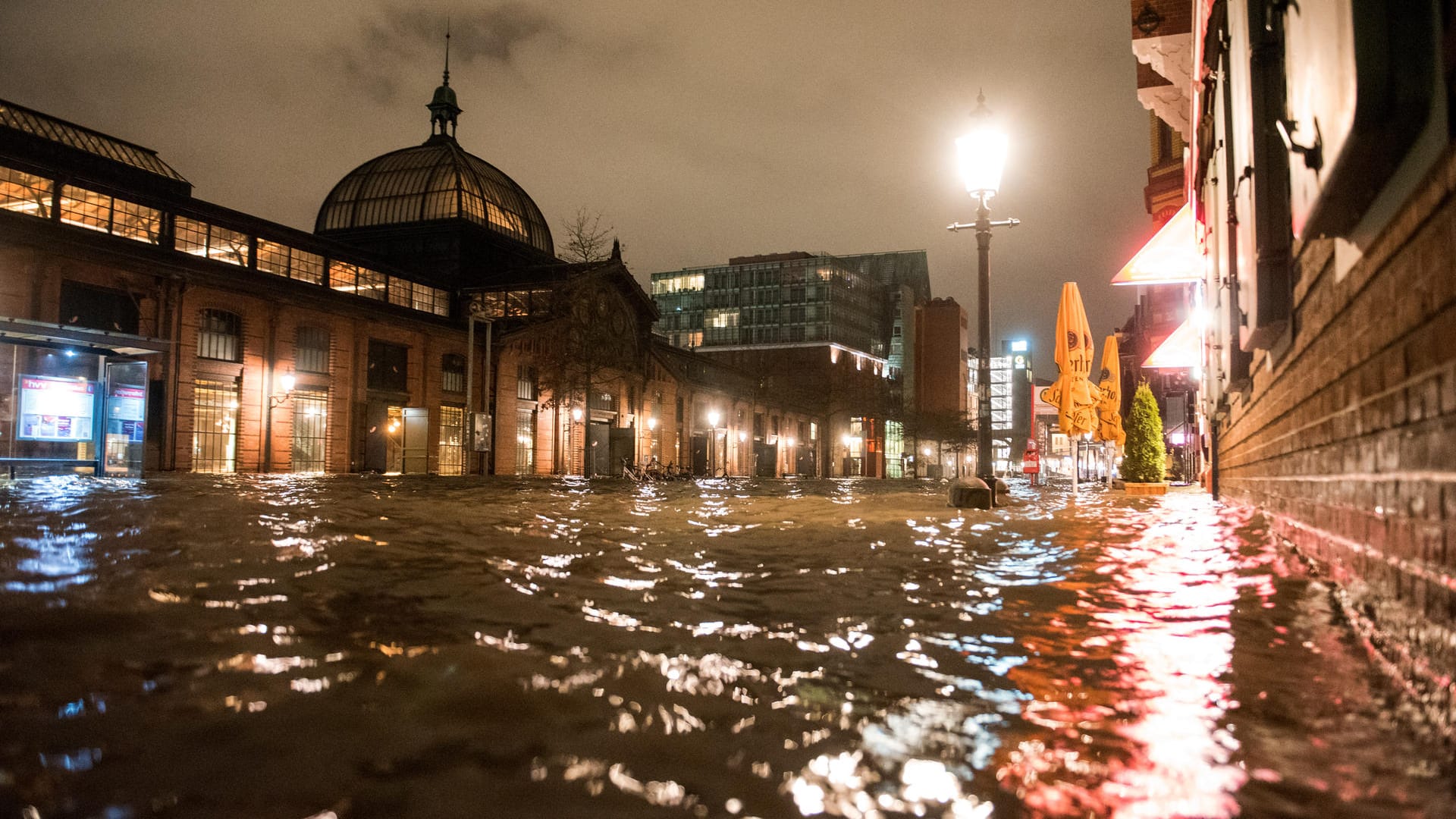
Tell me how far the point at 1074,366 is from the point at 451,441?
93.2ft

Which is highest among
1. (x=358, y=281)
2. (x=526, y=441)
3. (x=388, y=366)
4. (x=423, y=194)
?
(x=423, y=194)

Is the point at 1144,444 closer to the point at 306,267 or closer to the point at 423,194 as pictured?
the point at 306,267

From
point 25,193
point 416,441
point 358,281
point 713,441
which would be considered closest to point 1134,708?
point 25,193

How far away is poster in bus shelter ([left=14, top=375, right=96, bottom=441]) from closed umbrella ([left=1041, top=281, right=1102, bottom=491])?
63.7ft

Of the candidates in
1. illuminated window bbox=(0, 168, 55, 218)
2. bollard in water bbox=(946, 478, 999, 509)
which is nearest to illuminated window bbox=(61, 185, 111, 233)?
illuminated window bbox=(0, 168, 55, 218)

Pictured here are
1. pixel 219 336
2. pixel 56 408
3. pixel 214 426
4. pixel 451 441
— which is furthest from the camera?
pixel 451 441

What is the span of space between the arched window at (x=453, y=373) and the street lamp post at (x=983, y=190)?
29.5m

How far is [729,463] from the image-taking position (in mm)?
58281

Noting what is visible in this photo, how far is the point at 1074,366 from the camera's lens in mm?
17906

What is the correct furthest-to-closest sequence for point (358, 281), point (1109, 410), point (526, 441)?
point (526, 441) → point (358, 281) → point (1109, 410)

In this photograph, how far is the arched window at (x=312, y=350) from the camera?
3133 cm

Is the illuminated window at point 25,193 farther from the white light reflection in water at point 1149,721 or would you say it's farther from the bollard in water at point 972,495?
the white light reflection in water at point 1149,721

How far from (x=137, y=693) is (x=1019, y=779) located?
7.77 ft

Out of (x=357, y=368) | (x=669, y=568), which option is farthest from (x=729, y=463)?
(x=669, y=568)
